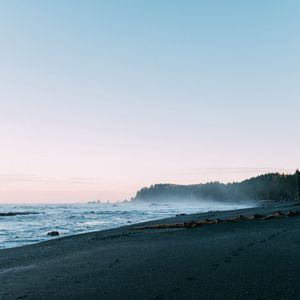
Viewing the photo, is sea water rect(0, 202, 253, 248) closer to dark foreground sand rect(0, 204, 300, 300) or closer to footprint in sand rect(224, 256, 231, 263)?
dark foreground sand rect(0, 204, 300, 300)

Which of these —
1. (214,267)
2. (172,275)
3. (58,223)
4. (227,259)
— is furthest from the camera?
(58,223)

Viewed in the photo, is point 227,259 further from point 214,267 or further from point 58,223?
point 58,223

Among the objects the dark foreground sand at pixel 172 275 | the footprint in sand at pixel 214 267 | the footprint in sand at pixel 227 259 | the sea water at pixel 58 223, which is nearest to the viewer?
the dark foreground sand at pixel 172 275

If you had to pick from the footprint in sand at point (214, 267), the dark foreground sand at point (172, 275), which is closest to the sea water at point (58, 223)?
the dark foreground sand at point (172, 275)

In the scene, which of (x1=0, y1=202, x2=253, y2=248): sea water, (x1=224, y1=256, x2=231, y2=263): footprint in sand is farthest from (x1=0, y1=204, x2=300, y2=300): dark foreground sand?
(x1=0, y1=202, x2=253, y2=248): sea water

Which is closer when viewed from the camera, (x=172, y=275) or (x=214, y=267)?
(x=172, y=275)

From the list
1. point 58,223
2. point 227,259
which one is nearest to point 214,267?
point 227,259

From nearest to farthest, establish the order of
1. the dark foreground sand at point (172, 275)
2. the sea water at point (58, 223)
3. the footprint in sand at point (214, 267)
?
the dark foreground sand at point (172, 275)
the footprint in sand at point (214, 267)
the sea water at point (58, 223)

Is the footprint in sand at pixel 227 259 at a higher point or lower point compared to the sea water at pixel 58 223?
higher

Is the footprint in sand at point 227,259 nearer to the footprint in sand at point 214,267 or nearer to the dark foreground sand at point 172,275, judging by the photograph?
the dark foreground sand at point 172,275

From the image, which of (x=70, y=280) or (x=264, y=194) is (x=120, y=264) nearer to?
(x=70, y=280)

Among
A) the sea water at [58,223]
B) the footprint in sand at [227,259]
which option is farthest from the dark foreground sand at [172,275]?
the sea water at [58,223]

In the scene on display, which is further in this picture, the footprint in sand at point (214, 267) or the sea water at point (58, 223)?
the sea water at point (58, 223)

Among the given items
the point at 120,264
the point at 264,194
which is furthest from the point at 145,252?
the point at 264,194
